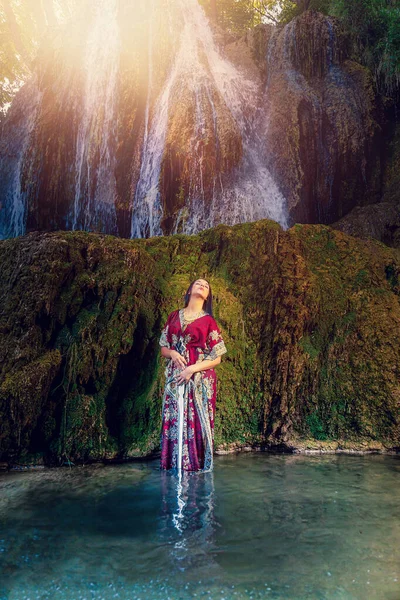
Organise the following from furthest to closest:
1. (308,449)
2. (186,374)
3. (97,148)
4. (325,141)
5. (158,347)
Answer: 1. (97,148)
2. (325,141)
3. (158,347)
4. (308,449)
5. (186,374)

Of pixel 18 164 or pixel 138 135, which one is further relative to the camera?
pixel 18 164

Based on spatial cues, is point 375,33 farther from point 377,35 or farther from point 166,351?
point 166,351

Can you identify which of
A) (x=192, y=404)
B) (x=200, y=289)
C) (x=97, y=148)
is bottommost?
(x=192, y=404)

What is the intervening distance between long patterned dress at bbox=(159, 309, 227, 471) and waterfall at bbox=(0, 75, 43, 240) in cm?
1024

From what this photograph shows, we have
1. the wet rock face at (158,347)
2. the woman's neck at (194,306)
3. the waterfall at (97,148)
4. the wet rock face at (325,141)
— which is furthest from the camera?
the waterfall at (97,148)

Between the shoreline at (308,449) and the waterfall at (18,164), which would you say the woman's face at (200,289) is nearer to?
the shoreline at (308,449)

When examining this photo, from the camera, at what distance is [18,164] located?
48.3 ft

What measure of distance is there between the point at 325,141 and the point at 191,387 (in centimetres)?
915

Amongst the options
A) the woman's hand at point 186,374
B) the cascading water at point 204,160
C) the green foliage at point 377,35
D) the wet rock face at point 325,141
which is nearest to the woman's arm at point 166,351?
the woman's hand at point 186,374

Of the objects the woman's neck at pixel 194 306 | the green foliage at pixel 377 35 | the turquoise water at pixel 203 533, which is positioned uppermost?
the green foliage at pixel 377 35

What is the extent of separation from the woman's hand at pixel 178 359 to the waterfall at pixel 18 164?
10.3m

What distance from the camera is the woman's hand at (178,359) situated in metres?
4.91

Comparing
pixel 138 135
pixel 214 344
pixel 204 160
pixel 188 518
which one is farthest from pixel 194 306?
pixel 138 135

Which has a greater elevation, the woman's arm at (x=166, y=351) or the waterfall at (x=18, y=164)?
the waterfall at (x=18, y=164)
